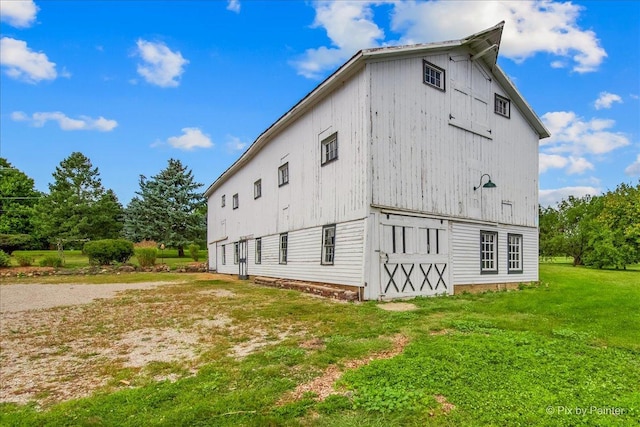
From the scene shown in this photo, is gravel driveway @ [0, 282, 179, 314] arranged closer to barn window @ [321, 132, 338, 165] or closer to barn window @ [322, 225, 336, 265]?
barn window @ [322, 225, 336, 265]

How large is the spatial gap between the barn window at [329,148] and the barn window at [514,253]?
807 centimetres

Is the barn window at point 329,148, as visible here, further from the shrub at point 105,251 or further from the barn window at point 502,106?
the shrub at point 105,251

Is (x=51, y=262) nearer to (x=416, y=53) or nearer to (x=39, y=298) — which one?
(x=39, y=298)

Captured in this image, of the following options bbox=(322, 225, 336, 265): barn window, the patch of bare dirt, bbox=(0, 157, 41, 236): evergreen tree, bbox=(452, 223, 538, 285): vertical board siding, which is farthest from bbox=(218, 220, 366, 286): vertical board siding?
bbox=(0, 157, 41, 236): evergreen tree

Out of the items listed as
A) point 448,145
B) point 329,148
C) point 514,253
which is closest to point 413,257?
point 448,145

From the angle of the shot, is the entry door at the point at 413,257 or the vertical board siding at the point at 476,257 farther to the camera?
the vertical board siding at the point at 476,257

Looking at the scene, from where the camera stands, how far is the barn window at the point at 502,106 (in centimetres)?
1405

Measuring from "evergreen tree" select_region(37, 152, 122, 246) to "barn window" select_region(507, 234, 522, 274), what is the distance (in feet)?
118

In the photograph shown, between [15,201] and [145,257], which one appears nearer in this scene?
[145,257]

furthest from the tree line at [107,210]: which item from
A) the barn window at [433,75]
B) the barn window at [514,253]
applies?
the barn window at [433,75]

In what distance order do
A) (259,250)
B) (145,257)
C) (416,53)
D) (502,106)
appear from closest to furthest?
(416,53), (502,106), (259,250), (145,257)

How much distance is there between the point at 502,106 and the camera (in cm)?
1434

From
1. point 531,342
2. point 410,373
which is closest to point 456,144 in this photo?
point 531,342

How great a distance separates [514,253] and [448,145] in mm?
5713
